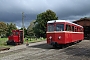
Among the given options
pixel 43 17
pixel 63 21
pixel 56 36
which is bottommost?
pixel 56 36

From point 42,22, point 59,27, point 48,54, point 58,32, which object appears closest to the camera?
point 48,54

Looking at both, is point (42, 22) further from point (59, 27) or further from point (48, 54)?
point (48, 54)

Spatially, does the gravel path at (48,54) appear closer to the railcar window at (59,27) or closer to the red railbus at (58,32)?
the red railbus at (58,32)

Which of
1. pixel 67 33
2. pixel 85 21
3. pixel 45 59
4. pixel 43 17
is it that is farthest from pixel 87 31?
pixel 45 59

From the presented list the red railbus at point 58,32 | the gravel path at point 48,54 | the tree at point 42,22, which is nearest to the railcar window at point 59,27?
the red railbus at point 58,32

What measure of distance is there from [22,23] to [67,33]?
2165 cm

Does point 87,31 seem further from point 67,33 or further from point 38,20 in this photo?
point 67,33

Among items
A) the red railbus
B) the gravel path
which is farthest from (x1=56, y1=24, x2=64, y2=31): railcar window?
the gravel path

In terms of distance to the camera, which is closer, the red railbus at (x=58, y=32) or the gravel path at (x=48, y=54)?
the gravel path at (x=48, y=54)

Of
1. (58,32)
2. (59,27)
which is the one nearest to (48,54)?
A: (58,32)

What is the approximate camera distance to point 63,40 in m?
20.0

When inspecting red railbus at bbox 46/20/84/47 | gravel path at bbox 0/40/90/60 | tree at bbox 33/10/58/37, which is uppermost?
tree at bbox 33/10/58/37

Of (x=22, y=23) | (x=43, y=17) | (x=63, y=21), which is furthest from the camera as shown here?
(x=43, y=17)

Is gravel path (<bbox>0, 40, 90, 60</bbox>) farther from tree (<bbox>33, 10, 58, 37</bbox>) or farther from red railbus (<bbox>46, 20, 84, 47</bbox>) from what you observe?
tree (<bbox>33, 10, 58, 37</bbox>)
